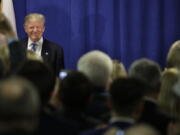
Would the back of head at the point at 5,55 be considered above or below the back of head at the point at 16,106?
below

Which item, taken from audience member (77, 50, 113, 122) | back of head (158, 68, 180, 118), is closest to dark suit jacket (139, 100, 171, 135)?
back of head (158, 68, 180, 118)

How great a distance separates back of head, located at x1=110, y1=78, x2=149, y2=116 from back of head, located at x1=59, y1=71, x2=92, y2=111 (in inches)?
7.0

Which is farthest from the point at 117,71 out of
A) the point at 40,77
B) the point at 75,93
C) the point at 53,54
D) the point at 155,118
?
the point at 53,54

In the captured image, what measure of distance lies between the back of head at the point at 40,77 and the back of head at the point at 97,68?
44 centimetres

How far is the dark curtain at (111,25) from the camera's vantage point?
548cm

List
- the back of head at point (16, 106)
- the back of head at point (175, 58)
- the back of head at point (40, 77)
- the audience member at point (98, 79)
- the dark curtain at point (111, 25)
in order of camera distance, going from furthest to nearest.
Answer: the dark curtain at point (111, 25) < the back of head at point (175, 58) < the audience member at point (98, 79) < the back of head at point (40, 77) < the back of head at point (16, 106)

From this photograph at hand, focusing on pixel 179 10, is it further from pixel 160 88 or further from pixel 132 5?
pixel 160 88

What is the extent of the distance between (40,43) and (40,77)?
2.87m

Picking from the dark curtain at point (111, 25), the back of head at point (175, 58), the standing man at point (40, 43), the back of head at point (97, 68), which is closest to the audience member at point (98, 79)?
the back of head at point (97, 68)

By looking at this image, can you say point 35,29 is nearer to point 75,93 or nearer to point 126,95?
point 75,93

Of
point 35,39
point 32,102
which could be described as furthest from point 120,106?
point 35,39

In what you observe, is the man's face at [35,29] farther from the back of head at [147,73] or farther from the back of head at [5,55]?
the back of head at [147,73]

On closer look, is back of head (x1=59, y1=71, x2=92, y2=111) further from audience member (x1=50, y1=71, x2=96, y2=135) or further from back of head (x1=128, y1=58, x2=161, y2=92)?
back of head (x1=128, y1=58, x2=161, y2=92)

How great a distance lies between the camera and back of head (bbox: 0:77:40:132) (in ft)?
4.75
